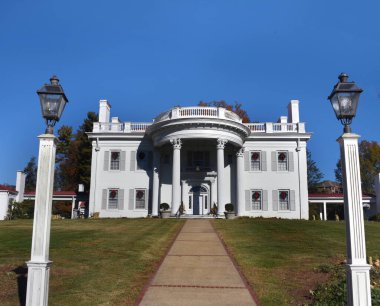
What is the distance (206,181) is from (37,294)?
28.1m

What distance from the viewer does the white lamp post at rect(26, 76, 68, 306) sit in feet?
21.4

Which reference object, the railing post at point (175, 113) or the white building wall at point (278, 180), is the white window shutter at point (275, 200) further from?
the railing post at point (175, 113)

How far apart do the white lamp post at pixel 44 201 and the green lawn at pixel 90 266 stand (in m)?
1.10

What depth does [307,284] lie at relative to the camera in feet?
29.8

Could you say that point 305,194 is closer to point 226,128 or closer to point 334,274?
point 226,128

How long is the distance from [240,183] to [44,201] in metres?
26.6

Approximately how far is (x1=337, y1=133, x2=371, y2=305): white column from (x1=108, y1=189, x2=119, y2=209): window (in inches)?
1158

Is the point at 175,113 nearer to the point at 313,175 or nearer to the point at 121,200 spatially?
the point at 121,200

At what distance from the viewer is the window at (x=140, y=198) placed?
34.4 meters

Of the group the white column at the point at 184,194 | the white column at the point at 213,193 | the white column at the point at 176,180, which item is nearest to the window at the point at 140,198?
the white column at the point at 184,194

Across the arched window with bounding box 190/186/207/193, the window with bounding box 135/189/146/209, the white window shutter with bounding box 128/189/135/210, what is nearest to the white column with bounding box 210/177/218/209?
the arched window with bounding box 190/186/207/193

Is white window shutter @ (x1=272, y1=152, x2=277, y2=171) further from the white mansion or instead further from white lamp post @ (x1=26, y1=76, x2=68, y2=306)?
white lamp post @ (x1=26, y1=76, x2=68, y2=306)

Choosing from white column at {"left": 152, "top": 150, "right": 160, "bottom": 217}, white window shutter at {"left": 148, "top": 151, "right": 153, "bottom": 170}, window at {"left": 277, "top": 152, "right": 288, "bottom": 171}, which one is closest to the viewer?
white column at {"left": 152, "top": 150, "right": 160, "bottom": 217}

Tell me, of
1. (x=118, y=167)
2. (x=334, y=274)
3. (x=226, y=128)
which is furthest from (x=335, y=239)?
(x=118, y=167)
